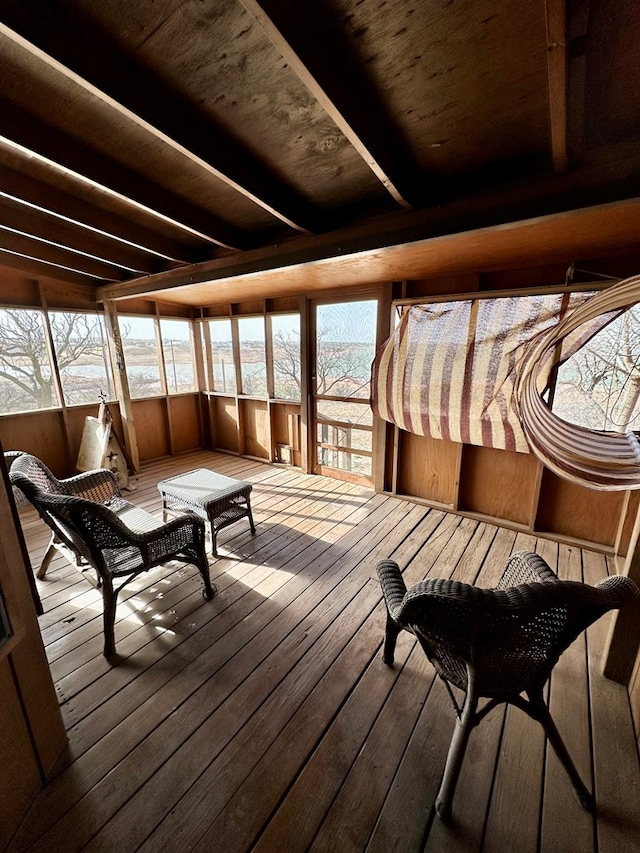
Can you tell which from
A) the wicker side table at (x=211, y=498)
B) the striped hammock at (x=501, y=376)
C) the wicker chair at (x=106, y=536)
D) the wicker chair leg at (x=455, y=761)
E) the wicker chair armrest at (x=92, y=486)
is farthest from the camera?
the wicker side table at (x=211, y=498)

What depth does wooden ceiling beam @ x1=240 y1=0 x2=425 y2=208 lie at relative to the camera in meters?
0.90

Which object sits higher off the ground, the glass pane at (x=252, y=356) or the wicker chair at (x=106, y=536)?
the glass pane at (x=252, y=356)

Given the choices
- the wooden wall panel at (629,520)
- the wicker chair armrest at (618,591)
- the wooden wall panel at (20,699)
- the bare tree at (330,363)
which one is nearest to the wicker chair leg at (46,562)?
the wooden wall panel at (20,699)

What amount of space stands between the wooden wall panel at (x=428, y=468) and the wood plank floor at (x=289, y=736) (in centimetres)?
111

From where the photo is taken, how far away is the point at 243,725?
1.42 meters

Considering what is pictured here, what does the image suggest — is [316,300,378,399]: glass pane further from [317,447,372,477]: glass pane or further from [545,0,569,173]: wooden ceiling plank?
[545,0,569,173]: wooden ceiling plank

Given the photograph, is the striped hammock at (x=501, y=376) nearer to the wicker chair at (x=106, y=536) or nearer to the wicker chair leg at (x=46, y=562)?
the wicker chair at (x=106, y=536)

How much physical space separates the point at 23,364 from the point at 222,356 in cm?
233

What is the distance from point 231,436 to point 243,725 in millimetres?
4206

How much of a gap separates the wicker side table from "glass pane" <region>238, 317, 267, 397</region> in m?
2.03

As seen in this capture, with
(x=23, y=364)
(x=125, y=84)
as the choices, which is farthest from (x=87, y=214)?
(x=23, y=364)

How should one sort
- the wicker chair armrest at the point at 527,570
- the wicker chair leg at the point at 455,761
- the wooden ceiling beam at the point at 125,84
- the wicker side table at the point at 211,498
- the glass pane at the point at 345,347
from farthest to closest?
1. the glass pane at the point at 345,347
2. the wicker side table at the point at 211,498
3. the wicker chair armrest at the point at 527,570
4. the wicker chair leg at the point at 455,761
5. the wooden ceiling beam at the point at 125,84

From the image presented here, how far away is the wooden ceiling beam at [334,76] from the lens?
0.90 metres

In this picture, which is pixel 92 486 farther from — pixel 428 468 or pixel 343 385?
pixel 428 468
